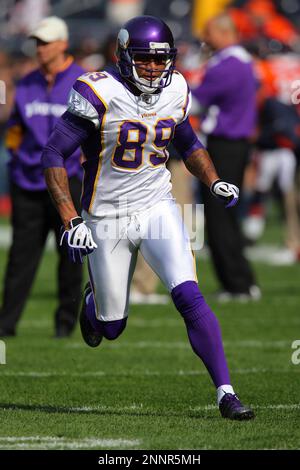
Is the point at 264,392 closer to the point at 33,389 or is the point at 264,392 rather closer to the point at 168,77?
the point at 33,389

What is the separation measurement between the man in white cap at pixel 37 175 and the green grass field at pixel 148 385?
284 millimetres

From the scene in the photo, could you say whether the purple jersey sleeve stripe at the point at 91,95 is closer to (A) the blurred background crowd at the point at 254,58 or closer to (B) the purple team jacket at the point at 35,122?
(B) the purple team jacket at the point at 35,122

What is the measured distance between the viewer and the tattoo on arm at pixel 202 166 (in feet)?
19.7

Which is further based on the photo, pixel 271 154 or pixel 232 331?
pixel 271 154

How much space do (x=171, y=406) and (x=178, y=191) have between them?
183 inches

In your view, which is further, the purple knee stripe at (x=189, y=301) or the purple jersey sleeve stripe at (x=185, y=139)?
the purple jersey sleeve stripe at (x=185, y=139)

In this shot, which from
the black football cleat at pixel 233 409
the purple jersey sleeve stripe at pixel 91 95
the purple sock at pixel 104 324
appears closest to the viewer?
the black football cleat at pixel 233 409

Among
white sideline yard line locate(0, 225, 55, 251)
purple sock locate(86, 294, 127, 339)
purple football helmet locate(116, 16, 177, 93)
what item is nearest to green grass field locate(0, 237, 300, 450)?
purple sock locate(86, 294, 127, 339)

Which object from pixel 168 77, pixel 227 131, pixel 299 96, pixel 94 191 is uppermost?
pixel 299 96

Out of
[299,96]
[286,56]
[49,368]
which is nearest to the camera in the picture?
[49,368]

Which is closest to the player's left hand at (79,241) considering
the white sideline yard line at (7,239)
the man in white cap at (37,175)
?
the man in white cap at (37,175)

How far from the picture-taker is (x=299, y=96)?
13117 millimetres
